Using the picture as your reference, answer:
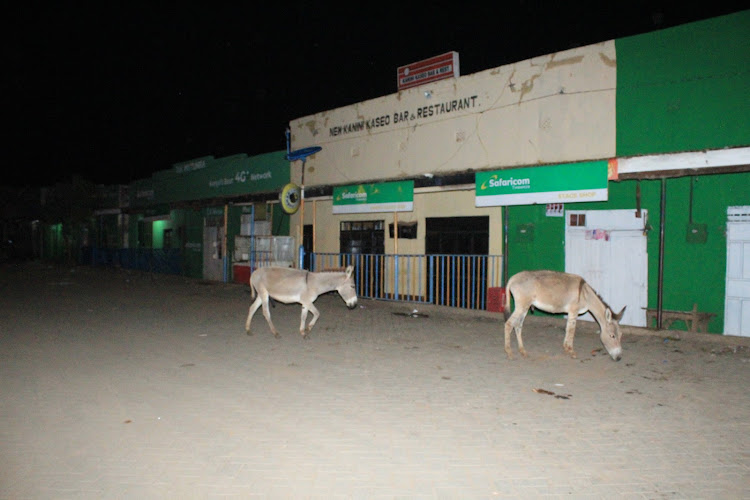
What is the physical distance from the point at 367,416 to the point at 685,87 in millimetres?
9080

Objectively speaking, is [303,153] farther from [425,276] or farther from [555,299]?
[555,299]

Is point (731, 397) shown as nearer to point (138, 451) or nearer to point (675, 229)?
point (675, 229)

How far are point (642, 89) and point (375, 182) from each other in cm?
756

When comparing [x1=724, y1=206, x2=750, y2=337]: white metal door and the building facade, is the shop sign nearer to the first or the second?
the building facade

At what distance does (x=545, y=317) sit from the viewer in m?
11.6

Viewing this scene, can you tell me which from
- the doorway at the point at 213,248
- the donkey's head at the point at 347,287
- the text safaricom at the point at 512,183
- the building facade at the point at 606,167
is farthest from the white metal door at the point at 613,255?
the doorway at the point at 213,248

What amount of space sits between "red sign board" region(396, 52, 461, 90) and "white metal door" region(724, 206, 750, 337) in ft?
26.0

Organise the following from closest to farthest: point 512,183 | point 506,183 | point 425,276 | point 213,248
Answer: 1. point 512,183
2. point 506,183
3. point 425,276
4. point 213,248

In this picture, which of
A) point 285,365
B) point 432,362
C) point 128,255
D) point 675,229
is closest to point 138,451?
point 285,365

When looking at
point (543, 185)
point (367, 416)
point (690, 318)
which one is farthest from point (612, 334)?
point (367, 416)

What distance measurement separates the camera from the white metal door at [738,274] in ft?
31.0

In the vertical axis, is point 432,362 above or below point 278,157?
below

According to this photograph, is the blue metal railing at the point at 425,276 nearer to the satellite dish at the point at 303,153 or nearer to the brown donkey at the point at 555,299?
the satellite dish at the point at 303,153

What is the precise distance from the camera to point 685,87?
9.81 meters
